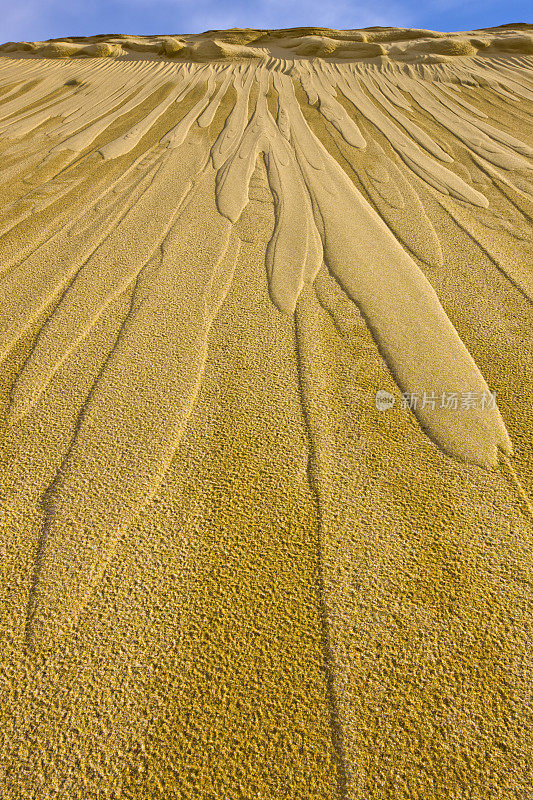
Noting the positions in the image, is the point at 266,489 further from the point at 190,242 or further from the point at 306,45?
the point at 306,45

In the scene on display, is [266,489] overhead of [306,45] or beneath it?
beneath

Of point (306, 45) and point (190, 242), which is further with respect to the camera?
point (306, 45)

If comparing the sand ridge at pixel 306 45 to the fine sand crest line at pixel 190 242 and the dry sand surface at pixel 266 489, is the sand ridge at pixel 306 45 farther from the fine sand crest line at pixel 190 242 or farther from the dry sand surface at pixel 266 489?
the dry sand surface at pixel 266 489

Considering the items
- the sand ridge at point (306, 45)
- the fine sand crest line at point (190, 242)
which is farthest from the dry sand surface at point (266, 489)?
the sand ridge at point (306, 45)

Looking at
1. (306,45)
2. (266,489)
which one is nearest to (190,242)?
(266,489)

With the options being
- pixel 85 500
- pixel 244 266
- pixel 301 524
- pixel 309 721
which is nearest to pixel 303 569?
pixel 301 524

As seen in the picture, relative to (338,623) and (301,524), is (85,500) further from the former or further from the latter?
(338,623)
